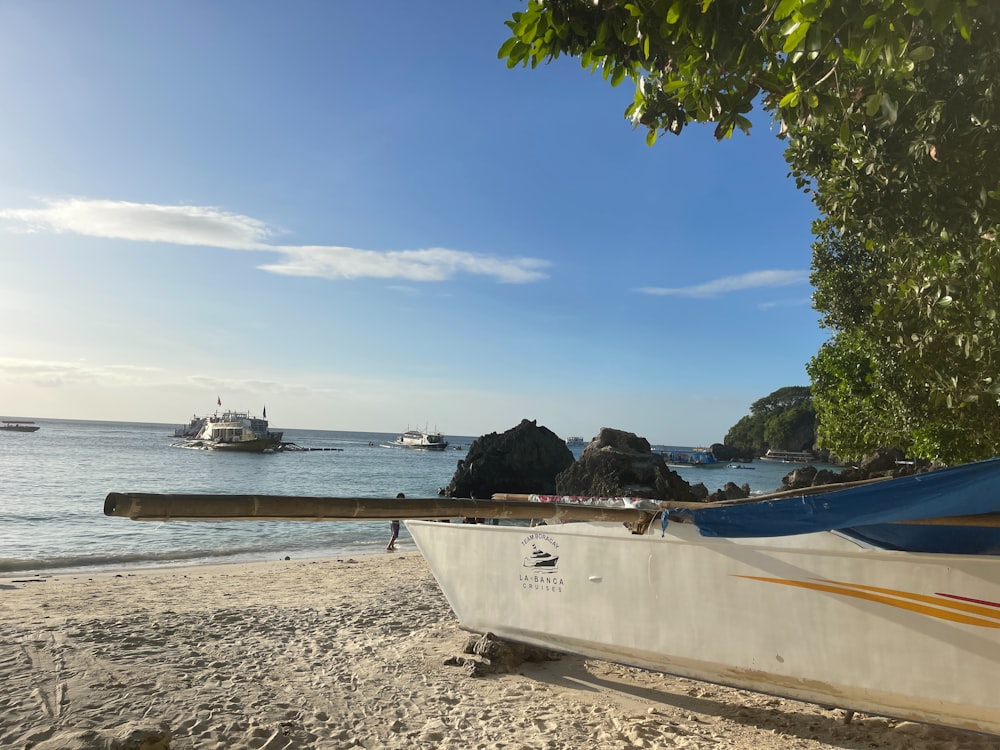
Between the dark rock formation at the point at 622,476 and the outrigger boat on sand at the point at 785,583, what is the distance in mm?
23173

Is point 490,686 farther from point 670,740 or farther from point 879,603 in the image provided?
point 879,603

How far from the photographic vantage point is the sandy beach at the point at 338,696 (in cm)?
453

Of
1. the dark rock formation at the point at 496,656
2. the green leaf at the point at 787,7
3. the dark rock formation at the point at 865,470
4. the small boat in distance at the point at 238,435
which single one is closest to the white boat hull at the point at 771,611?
the dark rock formation at the point at 496,656

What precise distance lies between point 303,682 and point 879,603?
4.89 m

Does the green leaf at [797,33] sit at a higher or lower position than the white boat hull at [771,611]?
higher

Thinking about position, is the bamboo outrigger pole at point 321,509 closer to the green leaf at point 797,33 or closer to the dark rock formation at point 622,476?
the green leaf at point 797,33

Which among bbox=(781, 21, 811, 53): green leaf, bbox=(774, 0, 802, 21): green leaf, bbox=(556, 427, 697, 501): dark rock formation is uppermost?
bbox=(774, 0, 802, 21): green leaf

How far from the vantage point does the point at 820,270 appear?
17.9 metres

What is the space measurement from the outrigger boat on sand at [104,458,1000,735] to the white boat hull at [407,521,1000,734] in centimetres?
1

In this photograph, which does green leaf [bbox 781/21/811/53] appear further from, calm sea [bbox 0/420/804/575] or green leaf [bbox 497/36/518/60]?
calm sea [bbox 0/420/804/575]

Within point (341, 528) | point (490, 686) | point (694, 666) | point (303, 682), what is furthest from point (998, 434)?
point (341, 528)

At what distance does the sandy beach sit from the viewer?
4531 millimetres

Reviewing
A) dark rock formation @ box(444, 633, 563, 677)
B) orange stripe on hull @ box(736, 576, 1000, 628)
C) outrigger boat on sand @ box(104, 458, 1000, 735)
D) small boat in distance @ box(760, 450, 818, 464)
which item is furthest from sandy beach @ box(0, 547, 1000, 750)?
small boat in distance @ box(760, 450, 818, 464)

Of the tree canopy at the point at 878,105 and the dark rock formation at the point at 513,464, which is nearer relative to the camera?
the tree canopy at the point at 878,105
